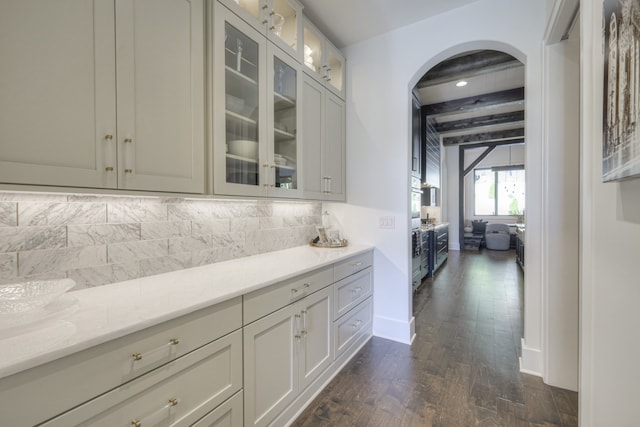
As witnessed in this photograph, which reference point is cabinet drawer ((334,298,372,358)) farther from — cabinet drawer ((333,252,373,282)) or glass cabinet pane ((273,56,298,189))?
glass cabinet pane ((273,56,298,189))

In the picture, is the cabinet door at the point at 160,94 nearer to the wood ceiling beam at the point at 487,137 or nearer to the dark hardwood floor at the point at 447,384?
the dark hardwood floor at the point at 447,384

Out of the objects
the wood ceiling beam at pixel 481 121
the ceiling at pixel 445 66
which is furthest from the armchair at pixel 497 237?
the wood ceiling beam at pixel 481 121

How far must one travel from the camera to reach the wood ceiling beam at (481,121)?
577 cm

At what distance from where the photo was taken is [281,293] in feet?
4.91

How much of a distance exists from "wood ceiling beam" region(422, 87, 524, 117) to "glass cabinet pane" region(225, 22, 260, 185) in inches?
162

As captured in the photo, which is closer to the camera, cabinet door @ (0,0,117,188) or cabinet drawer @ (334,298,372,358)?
cabinet door @ (0,0,117,188)

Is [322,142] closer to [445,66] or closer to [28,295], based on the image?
[28,295]

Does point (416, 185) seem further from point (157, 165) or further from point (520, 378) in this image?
point (157, 165)

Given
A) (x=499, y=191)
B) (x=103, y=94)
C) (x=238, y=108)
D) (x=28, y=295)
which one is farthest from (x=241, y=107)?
(x=499, y=191)

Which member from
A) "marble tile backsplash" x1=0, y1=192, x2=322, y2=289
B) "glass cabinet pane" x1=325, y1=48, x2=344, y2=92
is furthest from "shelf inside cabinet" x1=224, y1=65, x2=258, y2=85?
"glass cabinet pane" x1=325, y1=48, x2=344, y2=92

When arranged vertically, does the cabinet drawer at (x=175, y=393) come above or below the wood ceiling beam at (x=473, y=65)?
below

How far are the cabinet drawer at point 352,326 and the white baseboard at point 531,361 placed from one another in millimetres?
1235

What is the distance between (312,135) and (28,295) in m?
1.94

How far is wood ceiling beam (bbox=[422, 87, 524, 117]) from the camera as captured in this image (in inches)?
175
